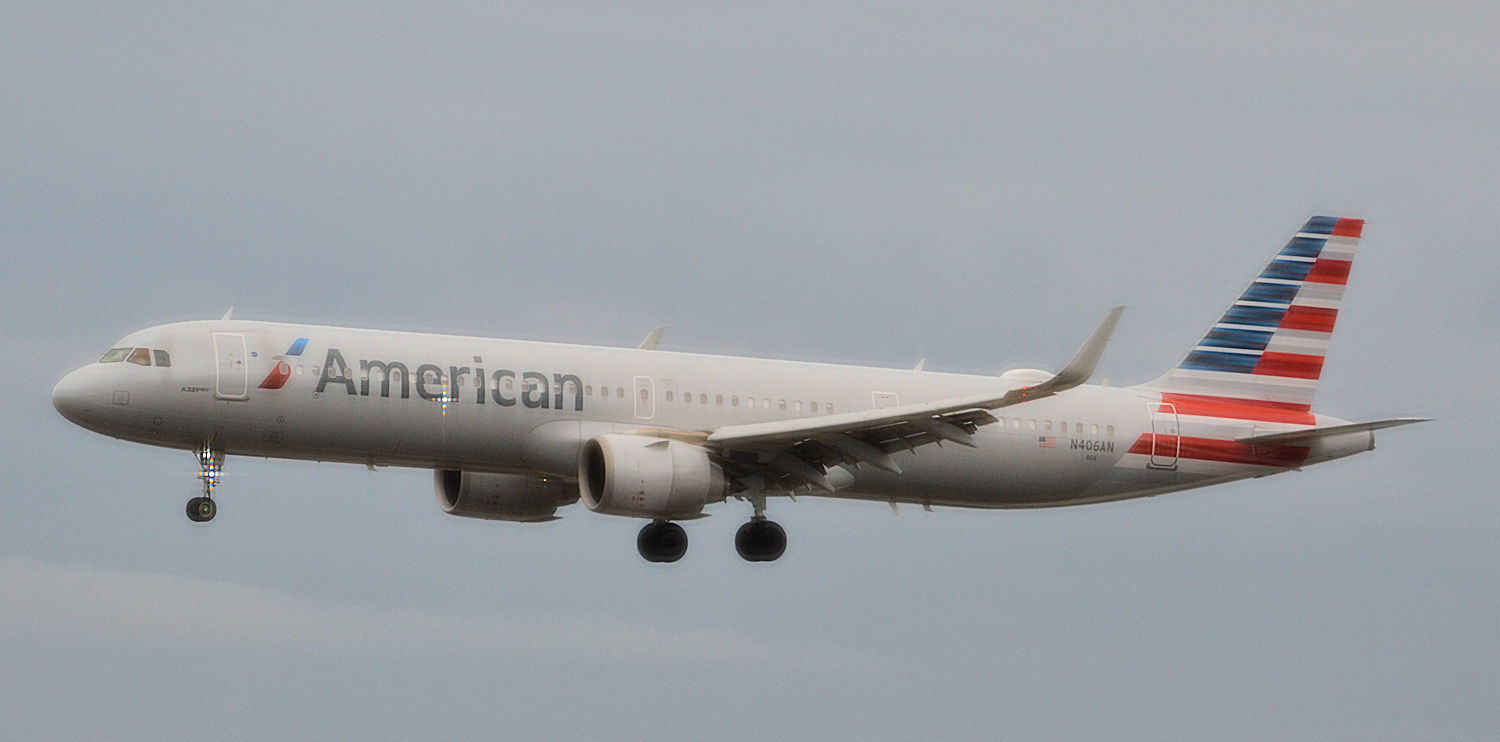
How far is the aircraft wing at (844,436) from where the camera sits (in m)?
45.4

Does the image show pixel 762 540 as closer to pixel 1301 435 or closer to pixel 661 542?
pixel 661 542

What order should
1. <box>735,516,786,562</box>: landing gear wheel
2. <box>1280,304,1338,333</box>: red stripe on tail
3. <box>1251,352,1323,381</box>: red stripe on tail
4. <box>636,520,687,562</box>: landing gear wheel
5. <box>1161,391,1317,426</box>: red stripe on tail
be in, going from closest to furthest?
<box>735,516,786,562</box>: landing gear wheel → <box>636,520,687,562</box>: landing gear wheel → <box>1161,391,1317,426</box>: red stripe on tail → <box>1251,352,1323,381</box>: red stripe on tail → <box>1280,304,1338,333</box>: red stripe on tail

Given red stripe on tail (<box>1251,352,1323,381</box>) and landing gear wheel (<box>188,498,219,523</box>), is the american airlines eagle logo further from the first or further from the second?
red stripe on tail (<box>1251,352,1323,381</box>)

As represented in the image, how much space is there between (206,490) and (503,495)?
7.72 metres

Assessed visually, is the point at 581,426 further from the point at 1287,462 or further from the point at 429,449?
the point at 1287,462

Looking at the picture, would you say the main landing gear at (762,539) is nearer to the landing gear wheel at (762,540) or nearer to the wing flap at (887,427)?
the landing gear wheel at (762,540)

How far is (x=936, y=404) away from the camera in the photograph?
148ft

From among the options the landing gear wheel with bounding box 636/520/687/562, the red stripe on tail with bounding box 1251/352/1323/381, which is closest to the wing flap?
the landing gear wheel with bounding box 636/520/687/562

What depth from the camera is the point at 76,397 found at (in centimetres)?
4491

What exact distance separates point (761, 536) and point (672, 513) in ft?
13.9

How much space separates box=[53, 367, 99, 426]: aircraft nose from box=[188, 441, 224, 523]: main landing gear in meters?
2.40

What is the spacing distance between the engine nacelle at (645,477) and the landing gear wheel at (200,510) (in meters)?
7.40

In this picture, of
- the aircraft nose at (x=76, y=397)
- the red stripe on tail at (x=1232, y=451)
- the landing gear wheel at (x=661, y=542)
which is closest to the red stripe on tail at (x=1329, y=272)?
the red stripe on tail at (x=1232, y=451)

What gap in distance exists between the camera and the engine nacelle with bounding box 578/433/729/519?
46094 mm
